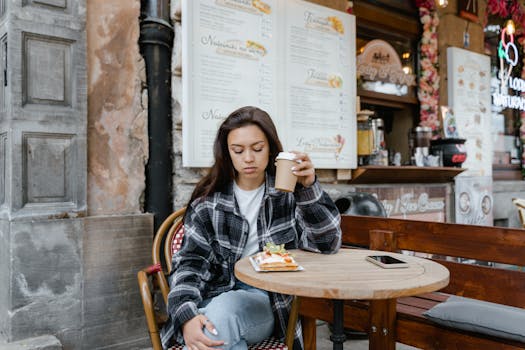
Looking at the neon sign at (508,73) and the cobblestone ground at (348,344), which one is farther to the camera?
the neon sign at (508,73)

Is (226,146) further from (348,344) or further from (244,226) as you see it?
(348,344)

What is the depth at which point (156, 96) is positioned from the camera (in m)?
2.95

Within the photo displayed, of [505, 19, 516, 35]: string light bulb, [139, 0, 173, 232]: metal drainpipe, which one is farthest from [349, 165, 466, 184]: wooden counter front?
[505, 19, 516, 35]: string light bulb

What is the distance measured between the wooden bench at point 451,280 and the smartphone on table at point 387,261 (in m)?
0.52

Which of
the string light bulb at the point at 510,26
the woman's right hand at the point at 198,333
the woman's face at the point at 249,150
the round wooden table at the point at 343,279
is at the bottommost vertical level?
the woman's right hand at the point at 198,333

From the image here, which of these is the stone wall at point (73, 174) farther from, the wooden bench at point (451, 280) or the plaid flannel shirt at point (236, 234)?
the wooden bench at point (451, 280)

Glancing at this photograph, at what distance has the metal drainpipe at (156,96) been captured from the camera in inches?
115

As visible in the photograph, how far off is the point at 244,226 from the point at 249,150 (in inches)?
13.2

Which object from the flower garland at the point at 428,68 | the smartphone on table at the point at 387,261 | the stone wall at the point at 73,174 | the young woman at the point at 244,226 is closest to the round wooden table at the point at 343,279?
the smartphone on table at the point at 387,261

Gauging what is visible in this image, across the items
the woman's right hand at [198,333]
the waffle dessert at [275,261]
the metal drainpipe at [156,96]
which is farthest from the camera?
the metal drainpipe at [156,96]

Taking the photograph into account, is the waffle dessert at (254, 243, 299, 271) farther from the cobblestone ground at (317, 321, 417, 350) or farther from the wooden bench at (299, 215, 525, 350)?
the cobblestone ground at (317, 321, 417, 350)

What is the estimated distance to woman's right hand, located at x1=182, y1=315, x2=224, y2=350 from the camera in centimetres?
143

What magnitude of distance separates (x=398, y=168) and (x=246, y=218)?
290 centimetres

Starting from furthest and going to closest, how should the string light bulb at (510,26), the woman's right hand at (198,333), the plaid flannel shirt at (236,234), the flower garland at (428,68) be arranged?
1. the string light bulb at (510,26)
2. the flower garland at (428,68)
3. the plaid flannel shirt at (236,234)
4. the woman's right hand at (198,333)
